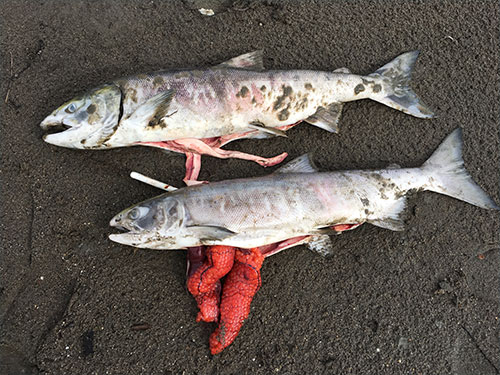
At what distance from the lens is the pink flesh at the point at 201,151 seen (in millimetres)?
3783

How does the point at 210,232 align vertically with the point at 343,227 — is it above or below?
above

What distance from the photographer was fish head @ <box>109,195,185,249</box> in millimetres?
3373

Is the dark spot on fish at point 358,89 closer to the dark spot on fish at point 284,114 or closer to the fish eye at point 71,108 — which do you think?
the dark spot on fish at point 284,114

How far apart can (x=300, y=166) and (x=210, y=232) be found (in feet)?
4.13

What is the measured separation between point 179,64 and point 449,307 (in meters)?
4.23

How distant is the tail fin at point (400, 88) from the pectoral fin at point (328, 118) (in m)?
0.51

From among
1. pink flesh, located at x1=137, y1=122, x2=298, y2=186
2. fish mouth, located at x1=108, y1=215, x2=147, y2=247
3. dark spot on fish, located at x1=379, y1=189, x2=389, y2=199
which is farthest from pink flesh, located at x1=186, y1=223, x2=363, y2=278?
pink flesh, located at x1=137, y1=122, x2=298, y2=186

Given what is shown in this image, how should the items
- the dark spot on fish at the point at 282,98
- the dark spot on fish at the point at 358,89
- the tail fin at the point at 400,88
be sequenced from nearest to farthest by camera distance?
1. the dark spot on fish at the point at 282,98
2. the dark spot on fish at the point at 358,89
3. the tail fin at the point at 400,88

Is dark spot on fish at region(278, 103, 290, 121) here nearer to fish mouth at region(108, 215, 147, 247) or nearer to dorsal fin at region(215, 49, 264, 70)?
dorsal fin at region(215, 49, 264, 70)

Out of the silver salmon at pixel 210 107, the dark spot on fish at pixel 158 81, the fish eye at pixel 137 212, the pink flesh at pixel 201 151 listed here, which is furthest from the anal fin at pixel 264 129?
the fish eye at pixel 137 212

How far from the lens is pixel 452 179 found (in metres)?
4.02

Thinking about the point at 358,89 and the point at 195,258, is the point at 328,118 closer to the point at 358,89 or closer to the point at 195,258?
the point at 358,89

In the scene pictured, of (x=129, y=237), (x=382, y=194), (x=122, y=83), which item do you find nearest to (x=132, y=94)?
(x=122, y=83)

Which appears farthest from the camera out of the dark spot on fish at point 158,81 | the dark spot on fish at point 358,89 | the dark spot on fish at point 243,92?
the dark spot on fish at point 358,89
